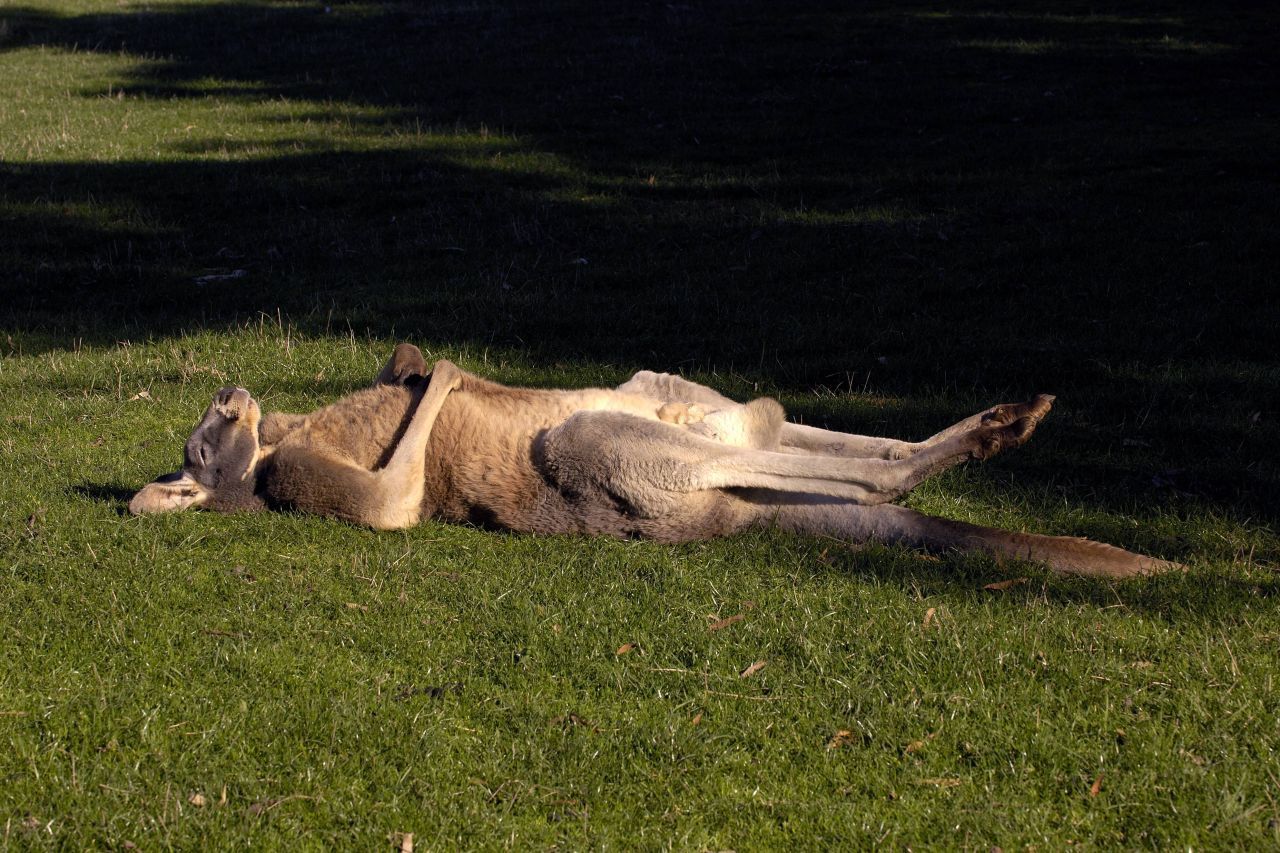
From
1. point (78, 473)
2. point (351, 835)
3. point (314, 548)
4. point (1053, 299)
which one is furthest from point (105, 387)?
point (1053, 299)

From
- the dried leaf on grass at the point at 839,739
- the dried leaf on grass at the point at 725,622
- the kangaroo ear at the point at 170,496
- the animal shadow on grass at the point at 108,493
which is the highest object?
the kangaroo ear at the point at 170,496

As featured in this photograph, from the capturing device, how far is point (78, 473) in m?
6.48

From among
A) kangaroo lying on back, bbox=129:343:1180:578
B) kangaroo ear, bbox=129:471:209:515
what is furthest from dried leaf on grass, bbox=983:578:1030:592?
kangaroo ear, bbox=129:471:209:515

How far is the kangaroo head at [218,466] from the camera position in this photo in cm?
557

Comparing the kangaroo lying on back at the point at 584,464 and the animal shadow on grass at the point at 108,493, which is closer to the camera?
the kangaroo lying on back at the point at 584,464

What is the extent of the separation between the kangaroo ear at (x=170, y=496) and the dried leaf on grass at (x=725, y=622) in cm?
264

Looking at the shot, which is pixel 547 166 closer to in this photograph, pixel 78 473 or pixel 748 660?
pixel 78 473

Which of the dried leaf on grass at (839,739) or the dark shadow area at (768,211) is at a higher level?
the dark shadow area at (768,211)

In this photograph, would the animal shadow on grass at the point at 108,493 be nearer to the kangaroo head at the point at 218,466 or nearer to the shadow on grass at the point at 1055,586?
the kangaroo head at the point at 218,466

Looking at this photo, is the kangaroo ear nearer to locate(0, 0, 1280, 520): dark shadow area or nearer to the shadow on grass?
the shadow on grass

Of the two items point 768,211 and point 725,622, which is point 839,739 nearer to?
point 725,622

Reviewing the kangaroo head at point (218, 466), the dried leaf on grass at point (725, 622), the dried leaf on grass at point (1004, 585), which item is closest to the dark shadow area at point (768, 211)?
the dried leaf on grass at point (1004, 585)

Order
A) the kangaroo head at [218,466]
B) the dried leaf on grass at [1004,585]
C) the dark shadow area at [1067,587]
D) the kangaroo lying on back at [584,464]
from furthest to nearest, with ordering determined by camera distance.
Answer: the kangaroo head at [218,466] < the kangaroo lying on back at [584,464] < the dried leaf on grass at [1004,585] < the dark shadow area at [1067,587]

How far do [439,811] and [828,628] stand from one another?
1730 millimetres
